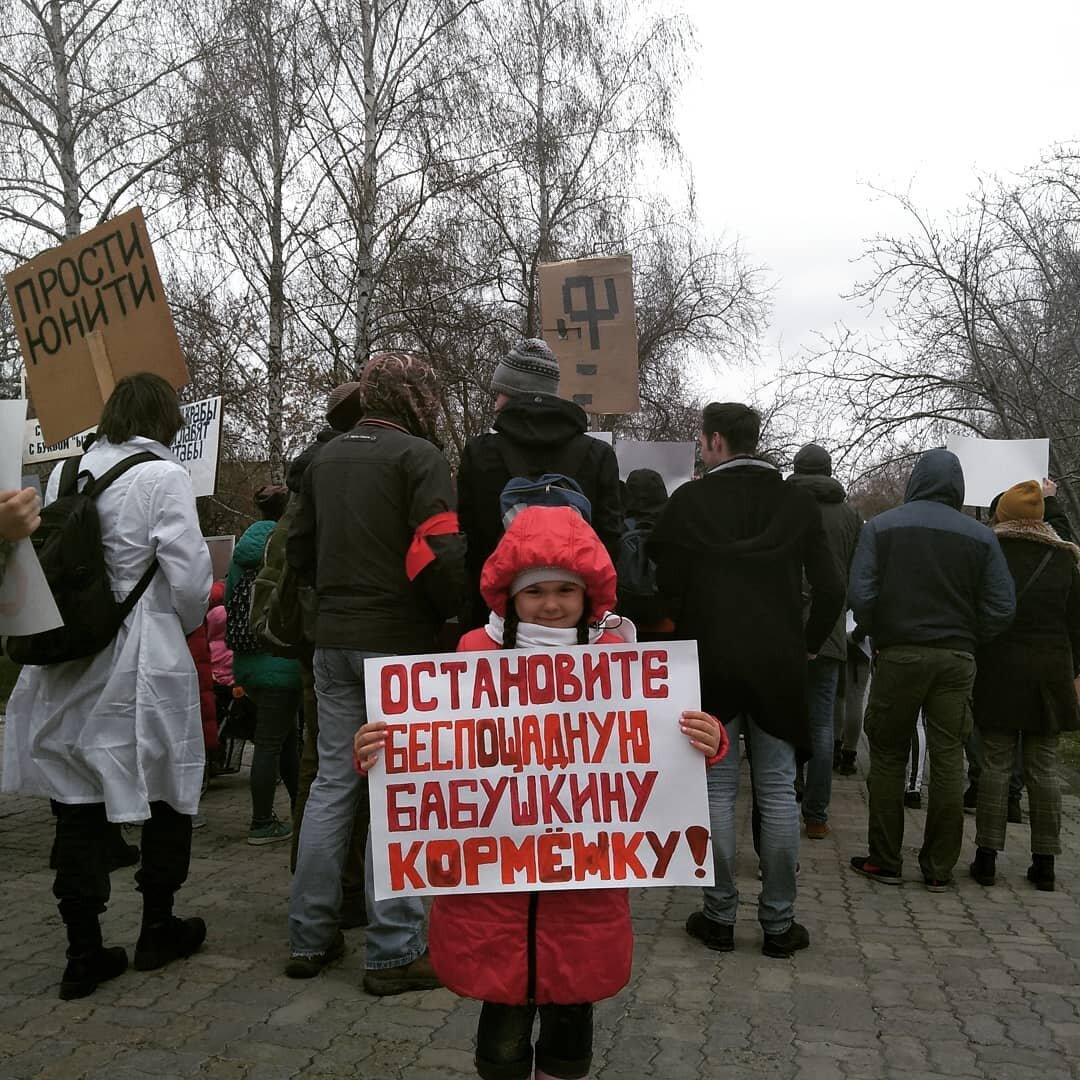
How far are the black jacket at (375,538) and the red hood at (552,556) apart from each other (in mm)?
1145

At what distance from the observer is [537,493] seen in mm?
3580

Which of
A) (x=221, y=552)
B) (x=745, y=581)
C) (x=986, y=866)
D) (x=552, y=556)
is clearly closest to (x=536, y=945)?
(x=552, y=556)

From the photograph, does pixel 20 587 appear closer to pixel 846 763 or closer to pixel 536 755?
pixel 536 755

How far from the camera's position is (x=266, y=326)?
61.1 ft

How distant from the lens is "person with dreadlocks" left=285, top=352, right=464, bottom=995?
3797 millimetres

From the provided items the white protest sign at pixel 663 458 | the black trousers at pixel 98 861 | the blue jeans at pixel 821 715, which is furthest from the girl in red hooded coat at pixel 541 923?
the white protest sign at pixel 663 458

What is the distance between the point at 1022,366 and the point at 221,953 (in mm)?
10966

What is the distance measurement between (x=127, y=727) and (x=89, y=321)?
6.75 feet

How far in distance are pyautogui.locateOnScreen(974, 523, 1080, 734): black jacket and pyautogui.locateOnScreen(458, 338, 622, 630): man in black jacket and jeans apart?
2.87 m

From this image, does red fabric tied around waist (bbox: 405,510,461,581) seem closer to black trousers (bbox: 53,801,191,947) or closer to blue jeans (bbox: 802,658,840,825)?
black trousers (bbox: 53,801,191,947)

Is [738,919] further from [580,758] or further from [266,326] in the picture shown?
[266,326]

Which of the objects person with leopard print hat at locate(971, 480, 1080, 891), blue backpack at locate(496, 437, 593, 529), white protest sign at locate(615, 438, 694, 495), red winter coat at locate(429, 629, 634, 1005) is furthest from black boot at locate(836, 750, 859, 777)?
red winter coat at locate(429, 629, 634, 1005)

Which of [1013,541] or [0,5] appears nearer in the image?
[1013,541]

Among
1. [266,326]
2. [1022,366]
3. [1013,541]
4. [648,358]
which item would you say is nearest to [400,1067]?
[1013,541]
